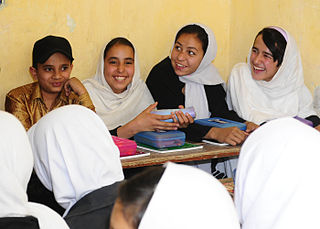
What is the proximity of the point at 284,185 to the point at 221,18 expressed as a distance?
3463 millimetres

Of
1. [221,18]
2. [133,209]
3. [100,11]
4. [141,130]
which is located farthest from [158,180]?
[221,18]

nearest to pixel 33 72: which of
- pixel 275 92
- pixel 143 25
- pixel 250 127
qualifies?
pixel 143 25

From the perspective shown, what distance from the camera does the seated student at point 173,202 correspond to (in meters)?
1.20

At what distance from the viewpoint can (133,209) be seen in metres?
1.25

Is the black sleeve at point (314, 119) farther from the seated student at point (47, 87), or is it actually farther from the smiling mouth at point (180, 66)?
the seated student at point (47, 87)

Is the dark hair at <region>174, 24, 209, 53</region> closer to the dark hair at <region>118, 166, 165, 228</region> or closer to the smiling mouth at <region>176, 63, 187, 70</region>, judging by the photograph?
the smiling mouth at <region>176, 63, 187, 70</region>

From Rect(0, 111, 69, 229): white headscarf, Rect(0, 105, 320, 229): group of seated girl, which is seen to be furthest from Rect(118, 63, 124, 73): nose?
Rect(0, 111, 69, 229): white headscarf

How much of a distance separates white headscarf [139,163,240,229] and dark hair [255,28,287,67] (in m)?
3.03

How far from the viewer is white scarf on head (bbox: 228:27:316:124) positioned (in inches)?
164

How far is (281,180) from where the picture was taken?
1579mm

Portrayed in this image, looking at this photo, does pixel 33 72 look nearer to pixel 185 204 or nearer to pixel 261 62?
pixel 261 62

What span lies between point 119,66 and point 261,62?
Answer: 116 centimetres

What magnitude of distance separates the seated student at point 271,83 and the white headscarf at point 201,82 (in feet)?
0.76

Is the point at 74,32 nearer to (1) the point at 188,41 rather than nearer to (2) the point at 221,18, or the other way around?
(1) the point at 188,41
